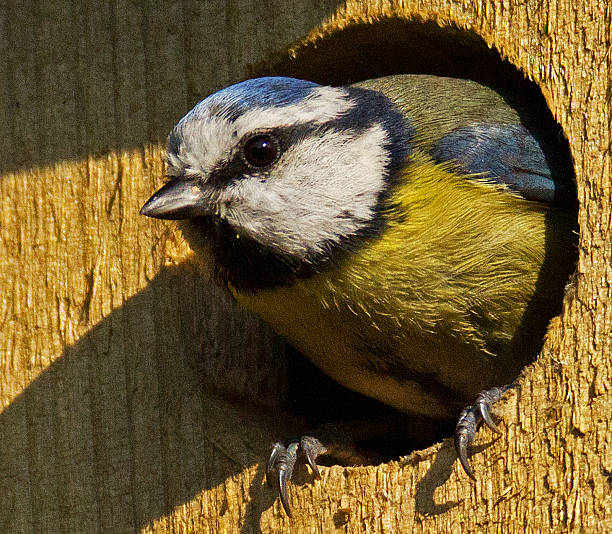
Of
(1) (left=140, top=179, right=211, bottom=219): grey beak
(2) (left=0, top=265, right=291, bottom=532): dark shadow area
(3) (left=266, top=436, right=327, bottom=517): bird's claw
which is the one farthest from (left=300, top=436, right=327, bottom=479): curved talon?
(1) (left=140, top=179, right=211, bottom=219): grey beak

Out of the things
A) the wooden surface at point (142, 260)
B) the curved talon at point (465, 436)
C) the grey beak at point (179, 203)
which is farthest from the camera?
the wooden surface at point (142, 260)

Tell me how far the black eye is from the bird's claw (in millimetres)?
602

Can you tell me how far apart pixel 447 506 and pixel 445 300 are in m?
0.43

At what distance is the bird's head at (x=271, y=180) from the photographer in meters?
2.09

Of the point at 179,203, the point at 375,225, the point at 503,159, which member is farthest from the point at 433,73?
the point at 179,203

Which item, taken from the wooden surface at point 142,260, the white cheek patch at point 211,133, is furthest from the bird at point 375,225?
the wooden surface at point 142,260

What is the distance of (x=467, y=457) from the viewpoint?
1.98m

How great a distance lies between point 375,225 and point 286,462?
1.75ft

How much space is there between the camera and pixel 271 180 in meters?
2.10

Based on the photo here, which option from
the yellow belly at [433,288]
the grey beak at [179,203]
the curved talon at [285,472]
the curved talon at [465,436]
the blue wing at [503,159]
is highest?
the blue wing at [503,159]

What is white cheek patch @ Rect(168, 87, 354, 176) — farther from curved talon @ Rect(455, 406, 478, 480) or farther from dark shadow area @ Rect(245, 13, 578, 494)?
curved talon @ Rect(455, 406, 478, 480)

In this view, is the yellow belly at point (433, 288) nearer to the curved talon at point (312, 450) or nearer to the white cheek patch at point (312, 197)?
the white cheek patch at point (312, 197)

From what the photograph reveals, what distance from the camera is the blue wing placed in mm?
2252

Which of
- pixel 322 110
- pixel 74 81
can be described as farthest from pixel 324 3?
pixel 74 81
